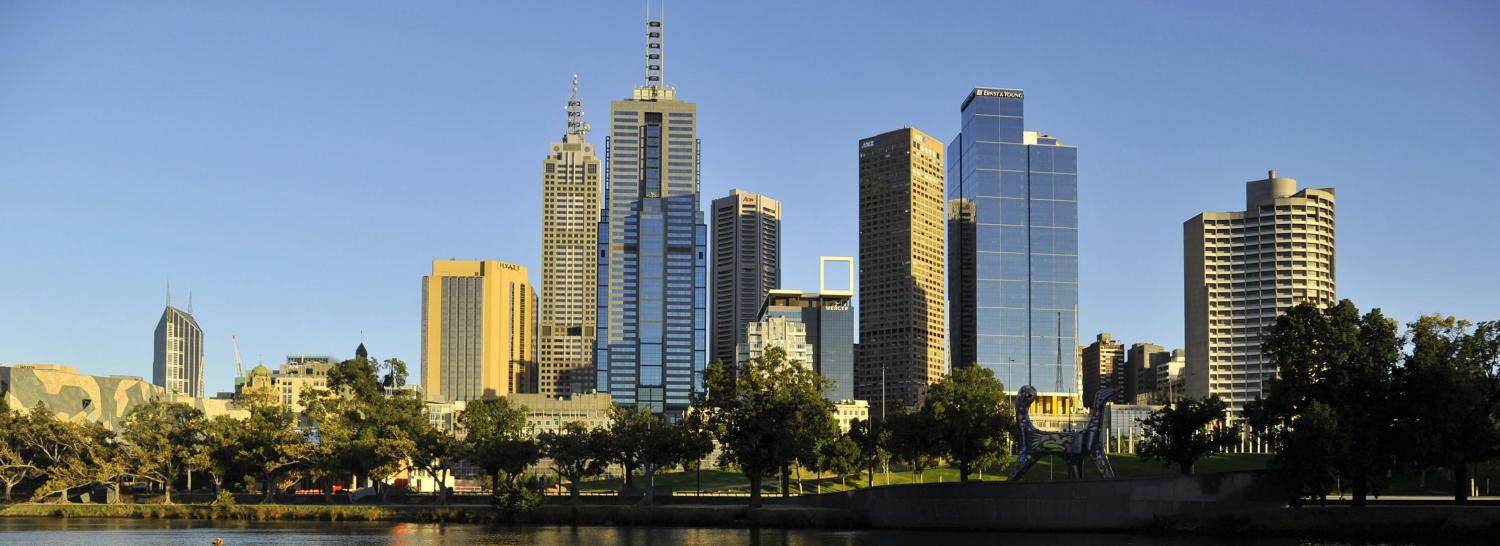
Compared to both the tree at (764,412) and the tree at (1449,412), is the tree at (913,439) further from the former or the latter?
the tree at (1449,412)

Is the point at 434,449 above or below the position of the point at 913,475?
above

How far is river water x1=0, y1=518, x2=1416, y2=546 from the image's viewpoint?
81.0m

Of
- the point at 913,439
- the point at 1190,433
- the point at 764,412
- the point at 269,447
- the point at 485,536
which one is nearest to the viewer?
the point at 485,536

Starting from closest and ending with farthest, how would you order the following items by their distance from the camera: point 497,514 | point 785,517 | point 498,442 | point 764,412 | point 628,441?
1. point 785,517
2. point 764,412
3. point 497,514
4. point 498,442
5. point 628,441

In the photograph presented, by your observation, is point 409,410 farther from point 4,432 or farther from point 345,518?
point 4,432

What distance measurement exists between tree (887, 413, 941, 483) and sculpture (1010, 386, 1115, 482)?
22.8 m

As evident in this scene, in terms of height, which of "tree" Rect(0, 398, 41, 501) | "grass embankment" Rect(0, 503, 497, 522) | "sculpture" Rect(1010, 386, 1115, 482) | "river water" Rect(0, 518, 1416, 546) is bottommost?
"grass embankment" Rect(0, 503, 497, 522)

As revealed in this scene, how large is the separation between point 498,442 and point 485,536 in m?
29.3

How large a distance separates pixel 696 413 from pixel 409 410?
31.9m

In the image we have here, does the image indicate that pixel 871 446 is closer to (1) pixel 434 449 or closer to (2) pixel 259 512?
(1) pixel 434 449

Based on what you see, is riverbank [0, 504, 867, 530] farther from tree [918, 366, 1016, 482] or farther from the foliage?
the foliage

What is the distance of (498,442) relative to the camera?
121312 millimetres

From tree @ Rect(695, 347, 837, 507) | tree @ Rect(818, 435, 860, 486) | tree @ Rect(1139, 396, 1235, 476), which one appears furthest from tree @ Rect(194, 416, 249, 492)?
tree @ Rect(1139, 396, 1235, 476)

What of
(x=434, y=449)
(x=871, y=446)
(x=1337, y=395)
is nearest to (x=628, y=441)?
(x=434, y=449)
